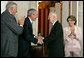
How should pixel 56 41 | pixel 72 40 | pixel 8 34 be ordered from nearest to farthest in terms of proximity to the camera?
pixel 8 34, pixel 56 41, pixel 72 40

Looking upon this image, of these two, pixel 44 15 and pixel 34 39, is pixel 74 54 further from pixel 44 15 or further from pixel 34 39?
pixel 44 15

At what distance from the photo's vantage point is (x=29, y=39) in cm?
463

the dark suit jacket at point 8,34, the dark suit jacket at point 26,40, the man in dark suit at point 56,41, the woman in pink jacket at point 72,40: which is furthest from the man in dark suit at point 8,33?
the woman in pink jacket at point 72,40

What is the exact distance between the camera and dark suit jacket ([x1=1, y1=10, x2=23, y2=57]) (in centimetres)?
428

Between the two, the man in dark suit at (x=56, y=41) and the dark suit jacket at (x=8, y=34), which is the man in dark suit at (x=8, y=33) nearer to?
the dark suit jacket at (x=8, y=34)

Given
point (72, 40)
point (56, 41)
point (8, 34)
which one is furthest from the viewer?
point (72, 40)

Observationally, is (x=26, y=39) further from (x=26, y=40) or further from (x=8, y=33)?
(x=8, y=33)

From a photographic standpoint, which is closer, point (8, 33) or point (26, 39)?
point (8, 33)

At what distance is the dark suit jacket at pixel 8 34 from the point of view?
428 cm

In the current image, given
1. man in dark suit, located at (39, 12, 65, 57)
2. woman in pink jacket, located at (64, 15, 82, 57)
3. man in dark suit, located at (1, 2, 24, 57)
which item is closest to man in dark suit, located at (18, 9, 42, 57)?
man in dark suit, located at (1, 2, 24, 57)

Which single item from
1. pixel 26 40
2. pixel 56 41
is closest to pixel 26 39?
pixel 26 40

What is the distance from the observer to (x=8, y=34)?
14.1 ft

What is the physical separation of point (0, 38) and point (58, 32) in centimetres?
111

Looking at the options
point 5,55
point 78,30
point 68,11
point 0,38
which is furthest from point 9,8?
point 68,11
